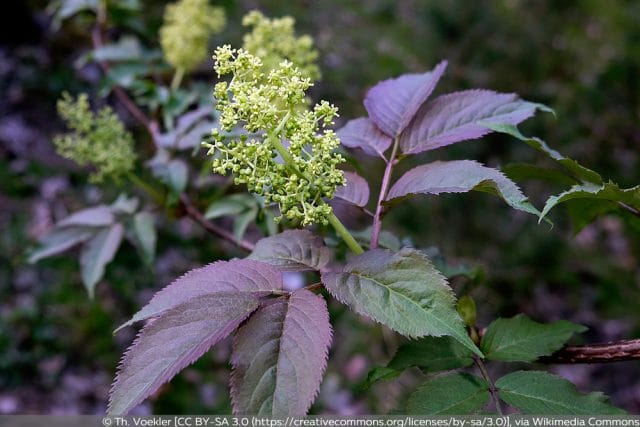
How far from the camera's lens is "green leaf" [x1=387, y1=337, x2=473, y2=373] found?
3.71ft

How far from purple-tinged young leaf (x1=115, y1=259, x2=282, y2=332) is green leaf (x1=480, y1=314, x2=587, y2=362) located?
1.61ft

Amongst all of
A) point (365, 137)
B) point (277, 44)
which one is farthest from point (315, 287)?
point (277, 44)

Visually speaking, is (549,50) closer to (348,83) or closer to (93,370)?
(348,83)

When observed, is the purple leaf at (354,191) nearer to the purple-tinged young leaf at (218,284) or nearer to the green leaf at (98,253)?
the purple-tinged young leaf at (218,284)

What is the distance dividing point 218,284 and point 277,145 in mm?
277

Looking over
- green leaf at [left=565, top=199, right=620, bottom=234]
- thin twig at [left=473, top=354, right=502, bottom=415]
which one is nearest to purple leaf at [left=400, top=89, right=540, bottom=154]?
green leaf at [left=565, top=199, right=620, bottom=234]

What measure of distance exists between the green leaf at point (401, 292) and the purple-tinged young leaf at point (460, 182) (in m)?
0.15

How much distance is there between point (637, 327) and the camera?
10.1 feet

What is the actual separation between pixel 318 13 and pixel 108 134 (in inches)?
134

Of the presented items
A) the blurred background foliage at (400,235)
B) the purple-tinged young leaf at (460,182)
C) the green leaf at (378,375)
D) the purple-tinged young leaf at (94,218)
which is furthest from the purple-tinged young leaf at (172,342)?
the blurred background foliage at (400,235)

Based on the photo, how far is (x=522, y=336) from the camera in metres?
1.19

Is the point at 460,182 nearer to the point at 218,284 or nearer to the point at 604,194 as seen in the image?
the point at 604,194

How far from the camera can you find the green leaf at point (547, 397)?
1002 mm

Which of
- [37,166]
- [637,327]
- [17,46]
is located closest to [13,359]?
[37,166]
